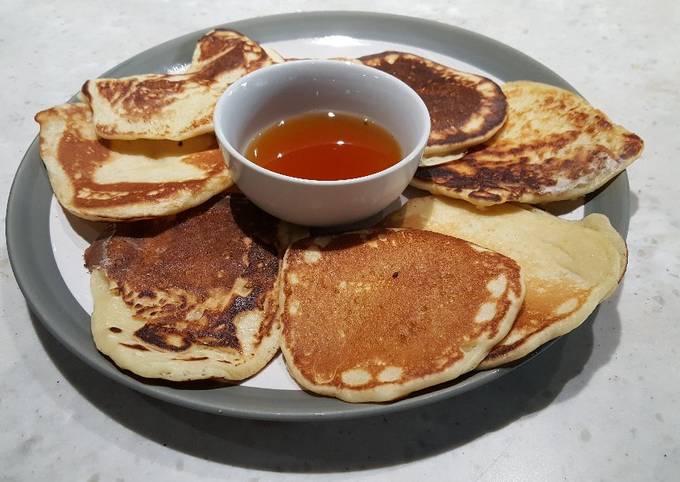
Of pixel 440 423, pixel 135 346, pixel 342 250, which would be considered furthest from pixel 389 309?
pixel 135 346

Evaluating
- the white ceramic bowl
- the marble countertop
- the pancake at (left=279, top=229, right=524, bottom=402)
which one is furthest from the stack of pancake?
the marble countertop

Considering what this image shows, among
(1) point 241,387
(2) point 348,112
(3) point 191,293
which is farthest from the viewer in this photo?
(2) point 348,112

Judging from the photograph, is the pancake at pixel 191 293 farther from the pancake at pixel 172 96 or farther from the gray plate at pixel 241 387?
the pancake at pixel 172 96

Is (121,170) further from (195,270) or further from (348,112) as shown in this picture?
(348,112)

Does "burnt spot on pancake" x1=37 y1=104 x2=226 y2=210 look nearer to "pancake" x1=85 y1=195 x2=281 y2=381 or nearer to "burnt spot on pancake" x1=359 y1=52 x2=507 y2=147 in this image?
"pancake" x1=85 y1=195 x2=281 y2=381

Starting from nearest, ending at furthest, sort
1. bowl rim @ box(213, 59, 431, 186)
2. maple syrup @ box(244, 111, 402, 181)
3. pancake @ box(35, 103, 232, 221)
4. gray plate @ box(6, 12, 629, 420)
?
gray plate @ box(6, 12, 629, 420) → bowl rim @ box(213, 59, 431, 186) → pancake @ box(35, 103, 232, 221) → maple syrup @ box(244, 111, 402, 181)

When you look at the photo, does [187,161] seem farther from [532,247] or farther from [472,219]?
[532,247]

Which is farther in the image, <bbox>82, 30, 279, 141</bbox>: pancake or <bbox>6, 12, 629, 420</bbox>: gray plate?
<bbox>82, 30, 279, 141</bbox>: pancake
